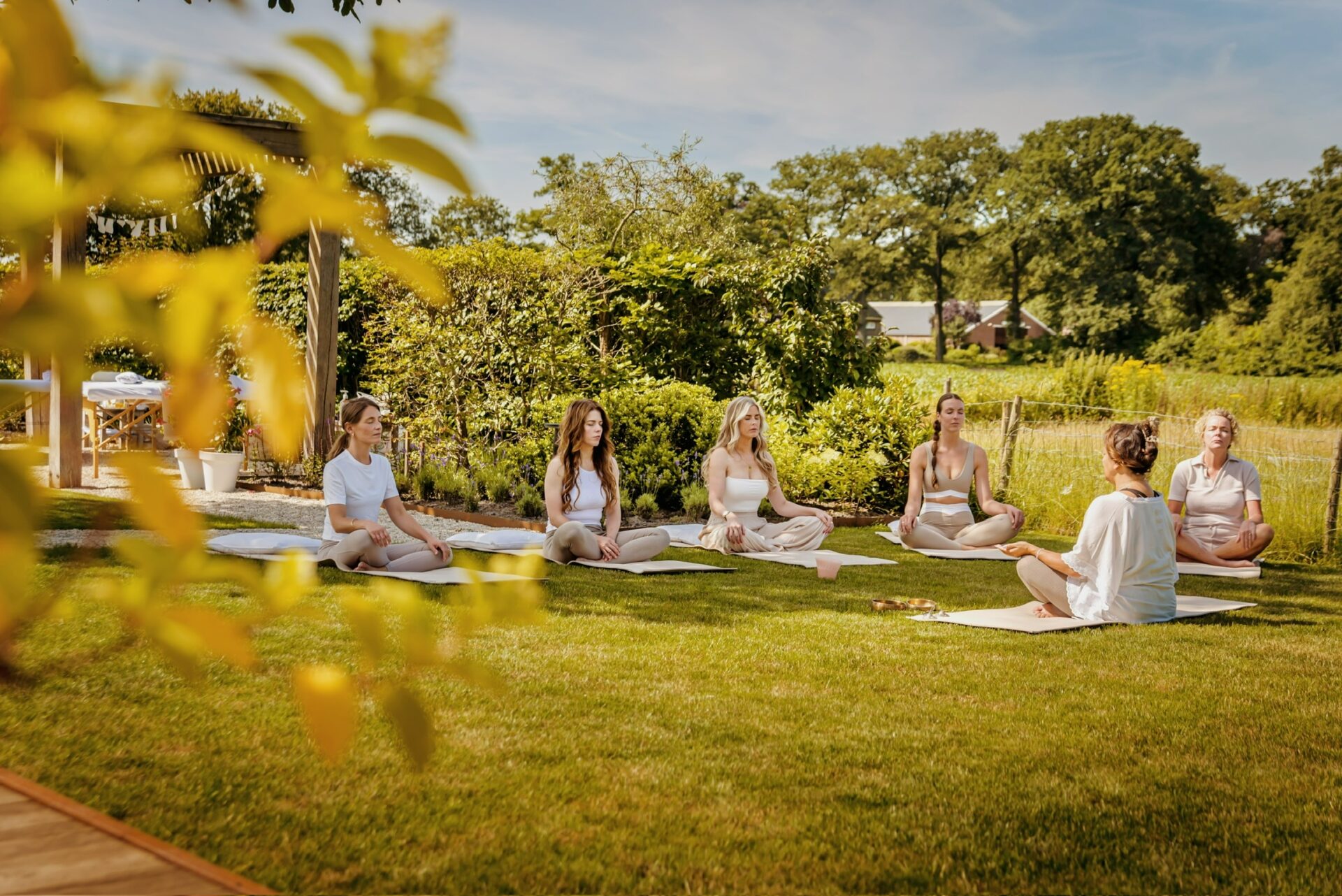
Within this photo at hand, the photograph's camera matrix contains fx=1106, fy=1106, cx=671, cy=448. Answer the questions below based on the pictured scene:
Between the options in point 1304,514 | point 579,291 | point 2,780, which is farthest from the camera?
point 579,291

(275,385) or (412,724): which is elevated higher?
(275,385)

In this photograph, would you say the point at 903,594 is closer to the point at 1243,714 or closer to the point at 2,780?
the point at 1243,714

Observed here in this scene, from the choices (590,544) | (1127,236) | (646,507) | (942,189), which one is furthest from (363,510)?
(942,189)

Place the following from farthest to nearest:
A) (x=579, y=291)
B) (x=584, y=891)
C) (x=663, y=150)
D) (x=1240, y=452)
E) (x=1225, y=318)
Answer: (x=1225, y=318), (x=663, y=150), (x=579, y=291), (x=1240, y=452), (x=584, y=891)

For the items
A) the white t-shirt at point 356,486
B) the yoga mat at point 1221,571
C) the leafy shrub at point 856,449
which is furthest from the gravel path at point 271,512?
the yoga mat at point 1221,571

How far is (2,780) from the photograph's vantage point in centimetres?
188

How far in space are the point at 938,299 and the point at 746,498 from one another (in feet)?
213

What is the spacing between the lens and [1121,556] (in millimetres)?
6676

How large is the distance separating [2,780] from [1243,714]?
477 centimetres

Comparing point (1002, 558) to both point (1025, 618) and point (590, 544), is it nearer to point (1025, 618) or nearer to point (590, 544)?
point (1025, 618)

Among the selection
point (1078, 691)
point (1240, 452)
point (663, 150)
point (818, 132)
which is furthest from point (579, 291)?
point (818, 132)

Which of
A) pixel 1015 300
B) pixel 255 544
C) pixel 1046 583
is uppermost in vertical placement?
pixel 1015 300

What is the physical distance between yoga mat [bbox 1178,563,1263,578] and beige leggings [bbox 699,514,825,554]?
292 cm

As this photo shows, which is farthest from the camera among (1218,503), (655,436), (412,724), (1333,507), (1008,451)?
(1008,451)
